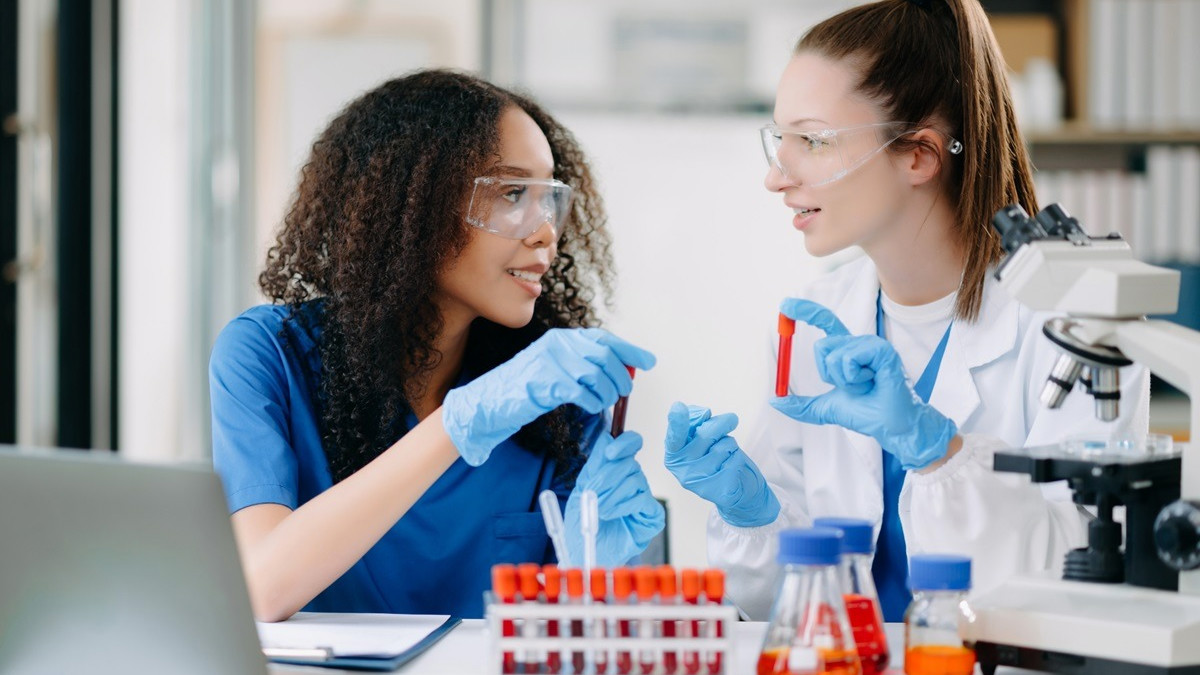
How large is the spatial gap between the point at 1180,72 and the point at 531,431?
2.50m

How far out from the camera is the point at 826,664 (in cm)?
103

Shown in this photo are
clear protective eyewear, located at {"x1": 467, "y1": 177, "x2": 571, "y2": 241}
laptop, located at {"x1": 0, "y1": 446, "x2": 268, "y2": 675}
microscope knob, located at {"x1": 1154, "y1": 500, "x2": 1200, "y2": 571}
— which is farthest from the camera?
clear protective eyewear, located at {"x1": 467, "y1": 177, "x2": 571, "y2": 241}

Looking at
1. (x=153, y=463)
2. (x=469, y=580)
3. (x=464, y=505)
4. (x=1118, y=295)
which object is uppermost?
(x=1118, y=295)

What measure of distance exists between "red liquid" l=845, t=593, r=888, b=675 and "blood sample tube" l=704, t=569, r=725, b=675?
0.38 ft

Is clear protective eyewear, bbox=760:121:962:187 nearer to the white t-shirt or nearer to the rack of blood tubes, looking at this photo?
the white t-shirt

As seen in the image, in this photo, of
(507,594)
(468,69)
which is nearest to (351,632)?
(507,594)

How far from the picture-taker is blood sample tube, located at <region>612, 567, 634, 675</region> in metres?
1.07

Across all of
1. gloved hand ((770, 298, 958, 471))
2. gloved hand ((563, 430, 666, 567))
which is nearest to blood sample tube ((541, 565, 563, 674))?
gloved hand ((563, 430, 666, 567))

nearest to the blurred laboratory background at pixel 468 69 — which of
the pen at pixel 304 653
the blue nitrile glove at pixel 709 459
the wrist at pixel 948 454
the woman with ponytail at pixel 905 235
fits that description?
the woman with ponytail at pixel 905 235

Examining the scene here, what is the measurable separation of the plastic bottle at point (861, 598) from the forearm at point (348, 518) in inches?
20.2

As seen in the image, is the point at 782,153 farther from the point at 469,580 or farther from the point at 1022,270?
the point at 469,580

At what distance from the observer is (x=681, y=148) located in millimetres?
3844

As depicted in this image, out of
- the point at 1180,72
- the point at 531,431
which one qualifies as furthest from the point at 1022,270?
the point at 1180,72

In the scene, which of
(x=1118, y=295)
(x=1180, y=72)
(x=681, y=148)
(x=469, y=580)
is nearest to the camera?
(x=1118, y=295)
